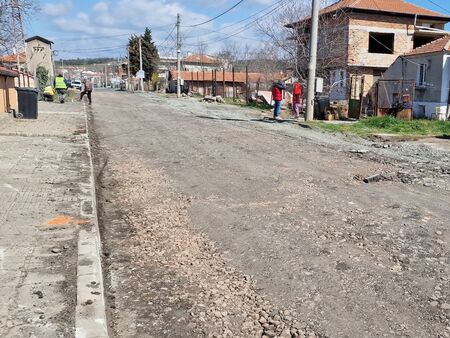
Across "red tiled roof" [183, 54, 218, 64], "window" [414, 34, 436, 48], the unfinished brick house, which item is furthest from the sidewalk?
"red tiled roof" [183, 54, 218, 64]

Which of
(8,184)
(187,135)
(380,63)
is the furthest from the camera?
(380,63)

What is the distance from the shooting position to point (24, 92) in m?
18.6

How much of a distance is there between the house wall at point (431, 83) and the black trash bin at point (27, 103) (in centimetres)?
2119

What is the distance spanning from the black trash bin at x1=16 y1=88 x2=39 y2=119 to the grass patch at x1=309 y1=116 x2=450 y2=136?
11.1 m

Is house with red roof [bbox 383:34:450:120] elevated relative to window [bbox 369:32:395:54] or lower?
lower

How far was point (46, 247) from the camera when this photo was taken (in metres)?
4.98

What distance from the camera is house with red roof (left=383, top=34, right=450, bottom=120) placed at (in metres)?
28.4

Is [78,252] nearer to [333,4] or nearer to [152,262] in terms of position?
[152,262]

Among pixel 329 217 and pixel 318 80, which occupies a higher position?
pixel 318 80

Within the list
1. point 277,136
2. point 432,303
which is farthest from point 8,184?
point 277,136

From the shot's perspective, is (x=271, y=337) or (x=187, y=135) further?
(x=187, y=135)

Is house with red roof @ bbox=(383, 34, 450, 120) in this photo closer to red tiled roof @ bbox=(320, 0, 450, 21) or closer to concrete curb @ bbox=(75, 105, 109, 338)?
red tiled roof @ bbox=(320, 0, 450, 21)

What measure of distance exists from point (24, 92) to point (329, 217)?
51.7ft

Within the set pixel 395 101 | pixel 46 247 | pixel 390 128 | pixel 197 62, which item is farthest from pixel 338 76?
pixel 197 62
